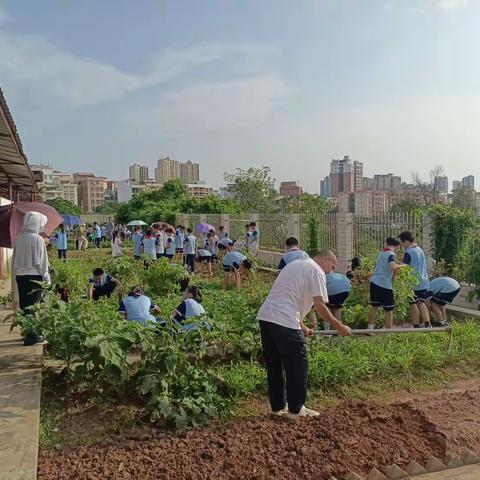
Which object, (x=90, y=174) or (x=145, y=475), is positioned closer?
(x=145, y=475)

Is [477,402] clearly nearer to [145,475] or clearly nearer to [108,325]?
[145,475]

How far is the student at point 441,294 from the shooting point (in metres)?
8.12

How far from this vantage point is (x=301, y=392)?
434 cm

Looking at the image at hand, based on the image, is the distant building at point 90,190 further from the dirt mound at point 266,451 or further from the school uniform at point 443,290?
the dirt mound at point 266,451

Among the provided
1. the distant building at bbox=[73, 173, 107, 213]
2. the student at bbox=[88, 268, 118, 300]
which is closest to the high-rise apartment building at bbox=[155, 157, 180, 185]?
the distant building at bbox=[73, 173, 107, 213]

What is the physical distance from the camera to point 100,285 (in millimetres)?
8664

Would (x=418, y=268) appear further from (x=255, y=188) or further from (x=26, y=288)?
(x=255, y=188)

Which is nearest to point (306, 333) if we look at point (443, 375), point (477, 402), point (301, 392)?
point (301, 392)

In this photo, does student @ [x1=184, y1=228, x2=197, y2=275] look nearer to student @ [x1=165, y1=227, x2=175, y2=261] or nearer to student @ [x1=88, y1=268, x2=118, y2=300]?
student @ [x1=165, y1=227, x2=175, y2=261]

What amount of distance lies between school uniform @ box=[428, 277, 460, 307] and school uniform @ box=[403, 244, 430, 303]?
27 centimetres

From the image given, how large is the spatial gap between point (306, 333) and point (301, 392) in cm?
59

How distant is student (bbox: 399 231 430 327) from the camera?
25.7 ft

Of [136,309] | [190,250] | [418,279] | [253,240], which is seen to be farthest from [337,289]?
[190,250]

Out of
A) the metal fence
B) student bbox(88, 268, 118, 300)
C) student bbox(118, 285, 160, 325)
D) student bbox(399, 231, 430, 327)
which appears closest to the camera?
student bbox(118, 285, 160, 325)
